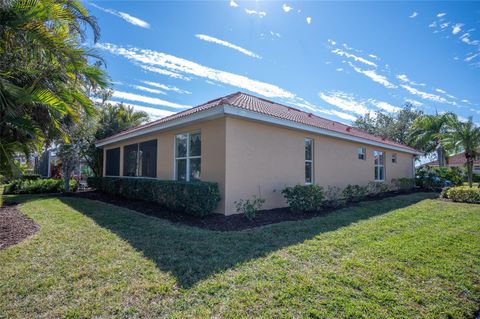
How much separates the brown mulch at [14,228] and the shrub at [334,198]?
372 inches

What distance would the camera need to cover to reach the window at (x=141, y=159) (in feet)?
37.4

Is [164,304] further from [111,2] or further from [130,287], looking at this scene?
[111,2]

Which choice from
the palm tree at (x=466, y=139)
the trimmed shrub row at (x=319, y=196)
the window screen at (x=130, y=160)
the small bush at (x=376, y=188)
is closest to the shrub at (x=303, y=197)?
the trimmed shrub row at (x=319, y=196)

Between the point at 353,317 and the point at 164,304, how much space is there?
2172mm

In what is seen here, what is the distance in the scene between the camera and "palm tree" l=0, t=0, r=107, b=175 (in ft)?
16.3

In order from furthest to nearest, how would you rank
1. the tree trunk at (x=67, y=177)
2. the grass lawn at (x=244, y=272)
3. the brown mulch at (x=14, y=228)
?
1. the tree trunk at (x=67, y=177)
2. the brown mulch at (x=14, y=228)
3. the grass lawn at (x=244, y=272)

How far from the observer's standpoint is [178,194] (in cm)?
805

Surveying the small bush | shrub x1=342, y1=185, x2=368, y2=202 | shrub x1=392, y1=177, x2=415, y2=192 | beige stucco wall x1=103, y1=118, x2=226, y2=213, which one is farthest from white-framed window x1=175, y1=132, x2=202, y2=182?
shrub x1=392, y1=177, x2=415, y2=192

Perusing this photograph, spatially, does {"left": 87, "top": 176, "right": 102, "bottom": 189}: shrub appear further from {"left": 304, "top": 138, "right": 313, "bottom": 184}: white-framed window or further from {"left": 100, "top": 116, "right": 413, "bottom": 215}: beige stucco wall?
{"left": 304, "top": 138, "right": 313, "bottom": 184}: white-framed window

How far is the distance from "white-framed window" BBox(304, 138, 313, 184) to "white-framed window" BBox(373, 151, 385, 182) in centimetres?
656

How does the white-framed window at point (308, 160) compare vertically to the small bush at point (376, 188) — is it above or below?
above

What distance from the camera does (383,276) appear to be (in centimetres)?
378

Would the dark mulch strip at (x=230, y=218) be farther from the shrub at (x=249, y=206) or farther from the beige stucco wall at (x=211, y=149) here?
the beige stucco wall at (x=211, y=149)

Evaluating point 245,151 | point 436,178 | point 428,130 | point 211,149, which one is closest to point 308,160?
point 245,151
